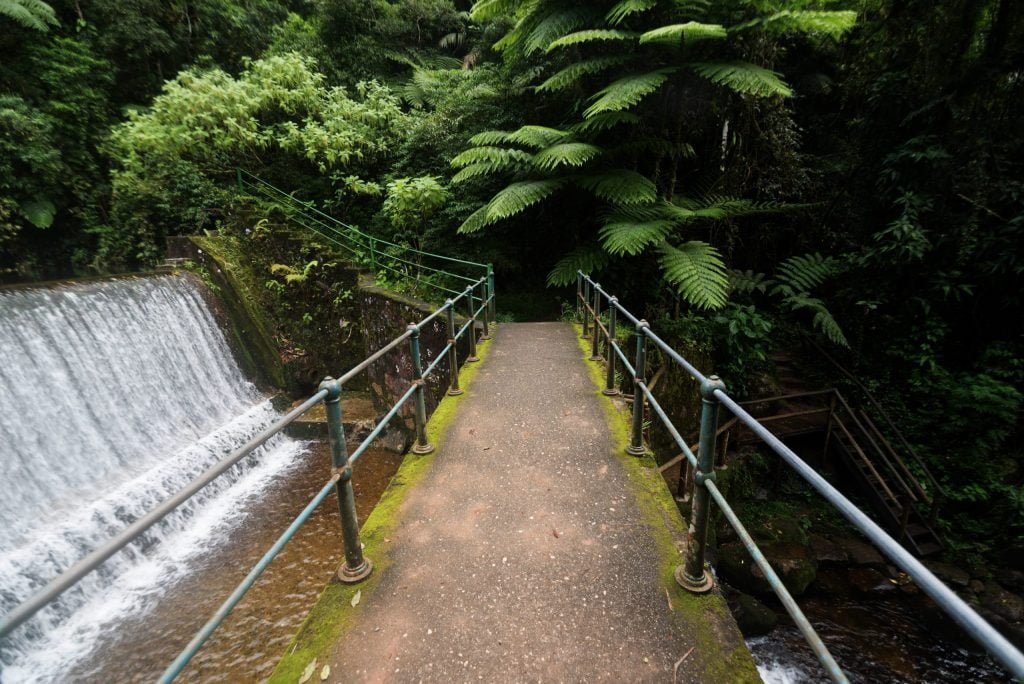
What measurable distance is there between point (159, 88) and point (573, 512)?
18.3 meters

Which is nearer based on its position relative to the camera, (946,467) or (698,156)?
(946,467)

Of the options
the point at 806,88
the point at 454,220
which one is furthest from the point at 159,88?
the point at 806,88

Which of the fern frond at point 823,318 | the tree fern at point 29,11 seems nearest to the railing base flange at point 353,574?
the fern frond at point 823,318

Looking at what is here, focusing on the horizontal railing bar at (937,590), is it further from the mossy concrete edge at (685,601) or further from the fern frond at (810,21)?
the fern frond at (810,21)

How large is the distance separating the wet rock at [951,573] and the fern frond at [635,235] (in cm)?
582

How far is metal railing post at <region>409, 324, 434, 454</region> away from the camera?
3348 mm

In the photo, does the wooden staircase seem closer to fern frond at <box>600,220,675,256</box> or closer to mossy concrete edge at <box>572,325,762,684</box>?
fern frond at <box>600,220,675,256</box>

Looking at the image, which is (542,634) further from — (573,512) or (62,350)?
(62,350)

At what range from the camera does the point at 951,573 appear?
6098 mm

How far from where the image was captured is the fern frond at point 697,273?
6.05 meters

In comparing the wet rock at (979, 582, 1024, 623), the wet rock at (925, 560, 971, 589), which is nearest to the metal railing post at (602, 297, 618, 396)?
the wet rock at (925, 560, 971, 589)

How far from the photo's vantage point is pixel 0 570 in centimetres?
428

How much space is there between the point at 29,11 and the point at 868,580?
761 inches

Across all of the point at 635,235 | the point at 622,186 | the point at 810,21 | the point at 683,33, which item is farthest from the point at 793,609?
the point at 810,21
